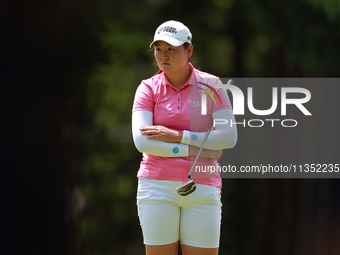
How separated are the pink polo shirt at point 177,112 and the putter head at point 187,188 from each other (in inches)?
2.5

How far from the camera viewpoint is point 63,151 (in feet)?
9.71

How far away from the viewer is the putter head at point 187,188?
1892 millimetres

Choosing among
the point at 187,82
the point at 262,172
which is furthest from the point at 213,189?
the point at 262,172

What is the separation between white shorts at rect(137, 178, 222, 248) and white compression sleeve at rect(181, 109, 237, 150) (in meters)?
0.21

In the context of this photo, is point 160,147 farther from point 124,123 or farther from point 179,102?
point 124,123

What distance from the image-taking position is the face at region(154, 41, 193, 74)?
1995mm

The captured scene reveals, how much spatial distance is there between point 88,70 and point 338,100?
192 centimetres

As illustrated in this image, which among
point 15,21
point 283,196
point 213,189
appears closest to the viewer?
point 213,189

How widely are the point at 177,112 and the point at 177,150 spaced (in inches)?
7.8

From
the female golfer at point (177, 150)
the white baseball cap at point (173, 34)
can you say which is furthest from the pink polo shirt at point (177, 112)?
the white baseball cap at point (173, 34)

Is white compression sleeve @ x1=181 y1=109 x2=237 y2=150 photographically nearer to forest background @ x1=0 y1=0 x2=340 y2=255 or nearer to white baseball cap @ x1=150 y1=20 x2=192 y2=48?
white baseball cap @ x1=150 y1=20 x2=192 y2=48

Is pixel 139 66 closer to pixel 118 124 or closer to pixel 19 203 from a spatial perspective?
pixel 118 124

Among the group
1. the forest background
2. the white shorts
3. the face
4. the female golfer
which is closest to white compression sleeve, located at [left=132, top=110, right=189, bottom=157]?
the female golfer

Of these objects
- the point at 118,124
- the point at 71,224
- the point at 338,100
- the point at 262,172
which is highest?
the point at 338,100
